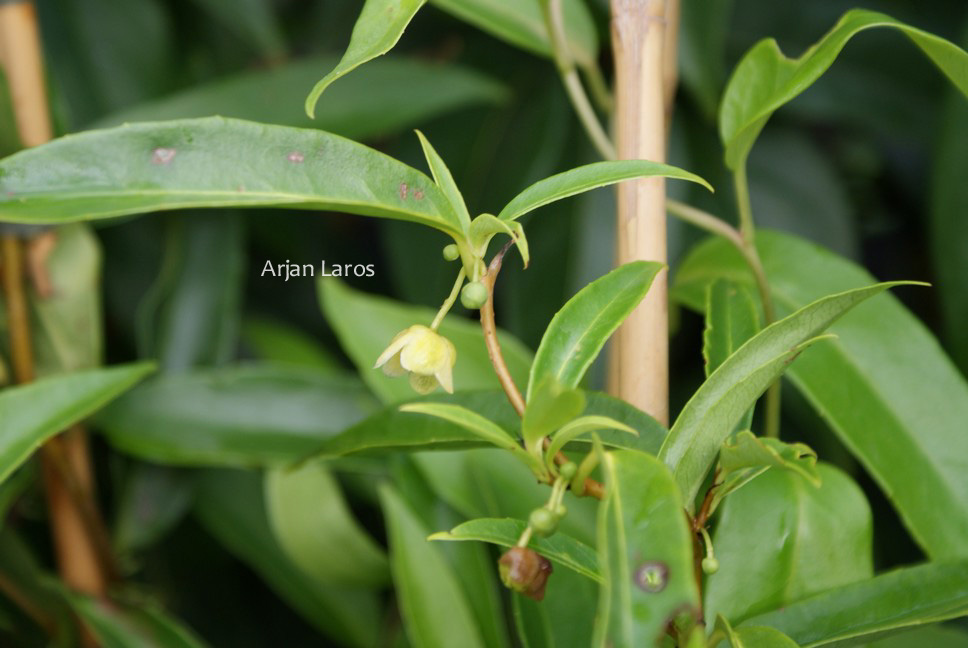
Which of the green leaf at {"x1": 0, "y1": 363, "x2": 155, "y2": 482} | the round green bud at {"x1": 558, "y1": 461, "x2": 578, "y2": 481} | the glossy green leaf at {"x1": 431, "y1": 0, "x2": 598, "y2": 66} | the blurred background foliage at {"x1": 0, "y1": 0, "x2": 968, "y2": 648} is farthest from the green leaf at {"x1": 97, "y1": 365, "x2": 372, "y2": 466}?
the round green bud at {"x1": 558, "y1": 461, "x2": 578, "y2": 481}

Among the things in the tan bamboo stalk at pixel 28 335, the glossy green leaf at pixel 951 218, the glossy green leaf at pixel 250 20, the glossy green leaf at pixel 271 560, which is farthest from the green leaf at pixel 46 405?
the glossy green leaf at pixel 951 218

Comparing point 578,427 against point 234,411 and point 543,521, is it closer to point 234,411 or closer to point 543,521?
point 543,521

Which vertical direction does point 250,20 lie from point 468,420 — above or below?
above

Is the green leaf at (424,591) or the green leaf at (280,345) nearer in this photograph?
the green leaf at (424,591)

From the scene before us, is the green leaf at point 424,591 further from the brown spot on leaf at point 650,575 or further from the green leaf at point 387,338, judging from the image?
the brown spot on leaf at point 650,575

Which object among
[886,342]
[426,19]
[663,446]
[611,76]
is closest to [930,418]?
[886,342]

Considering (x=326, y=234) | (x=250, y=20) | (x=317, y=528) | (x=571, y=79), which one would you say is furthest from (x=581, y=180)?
(x=326, y=234)
